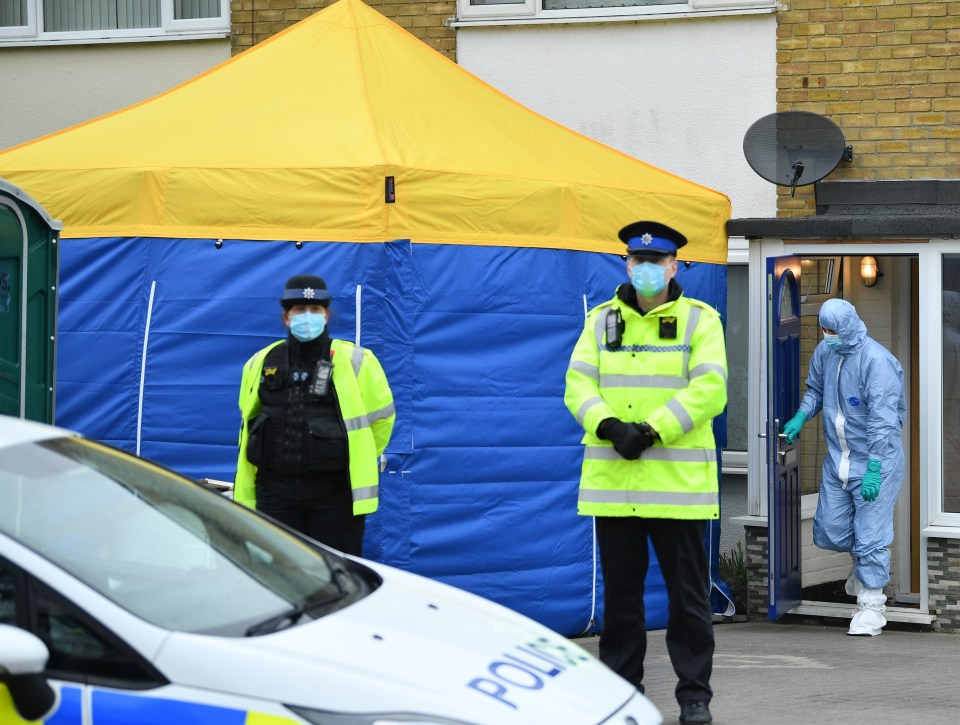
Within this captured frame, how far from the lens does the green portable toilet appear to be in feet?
21.8

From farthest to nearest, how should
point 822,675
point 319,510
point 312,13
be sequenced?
point 312,13
point 822,675
point 319,510

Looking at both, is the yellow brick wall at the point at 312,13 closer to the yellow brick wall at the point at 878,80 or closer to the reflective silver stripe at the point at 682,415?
the yellow brick wall at the point at 878,80

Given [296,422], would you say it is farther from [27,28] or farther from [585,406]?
[27,28]

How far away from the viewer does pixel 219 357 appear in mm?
7648

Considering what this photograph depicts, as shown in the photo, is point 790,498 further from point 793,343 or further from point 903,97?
point 903,97

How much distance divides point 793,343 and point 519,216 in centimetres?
207

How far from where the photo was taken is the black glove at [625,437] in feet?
18.0

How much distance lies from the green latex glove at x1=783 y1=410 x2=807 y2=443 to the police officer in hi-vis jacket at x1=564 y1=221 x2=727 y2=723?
→ 9.33 feet

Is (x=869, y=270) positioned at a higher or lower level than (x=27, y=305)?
higher

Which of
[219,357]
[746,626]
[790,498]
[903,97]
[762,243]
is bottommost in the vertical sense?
[746,626]

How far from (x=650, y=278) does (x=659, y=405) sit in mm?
511

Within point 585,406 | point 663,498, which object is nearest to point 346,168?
point 585,406

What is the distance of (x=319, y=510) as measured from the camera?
5.98 m

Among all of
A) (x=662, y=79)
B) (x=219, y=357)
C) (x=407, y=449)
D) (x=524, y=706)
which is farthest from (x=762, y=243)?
(x=524, y=706)
